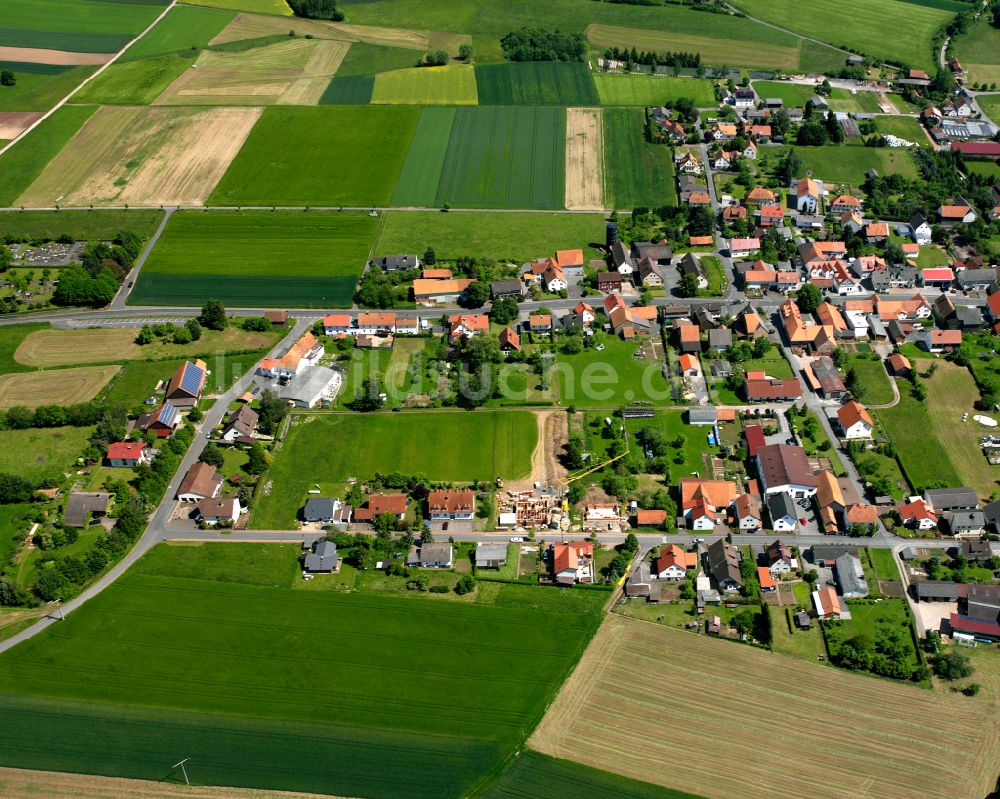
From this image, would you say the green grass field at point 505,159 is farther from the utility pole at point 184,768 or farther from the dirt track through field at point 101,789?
the dirt track through field at point 101,789

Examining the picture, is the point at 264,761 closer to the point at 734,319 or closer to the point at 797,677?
the point at 797,677

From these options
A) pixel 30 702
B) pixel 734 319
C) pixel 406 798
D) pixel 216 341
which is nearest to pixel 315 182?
pixel 216 341

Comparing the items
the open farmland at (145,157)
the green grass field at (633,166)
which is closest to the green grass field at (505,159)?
the green grass field at (633,166)

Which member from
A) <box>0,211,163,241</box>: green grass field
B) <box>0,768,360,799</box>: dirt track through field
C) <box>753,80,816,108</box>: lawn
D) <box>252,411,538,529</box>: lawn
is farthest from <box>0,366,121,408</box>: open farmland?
<box>753,80,816,108</box>: lawn

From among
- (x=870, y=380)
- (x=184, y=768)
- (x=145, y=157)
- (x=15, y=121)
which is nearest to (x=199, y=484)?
(x=184, y=768)

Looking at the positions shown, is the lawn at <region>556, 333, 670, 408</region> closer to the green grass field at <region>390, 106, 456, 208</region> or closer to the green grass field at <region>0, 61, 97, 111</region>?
the green grass field at <region>390, 106, 456, 208</region>

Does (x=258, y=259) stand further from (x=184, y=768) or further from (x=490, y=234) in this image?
(x=184, y=768)
